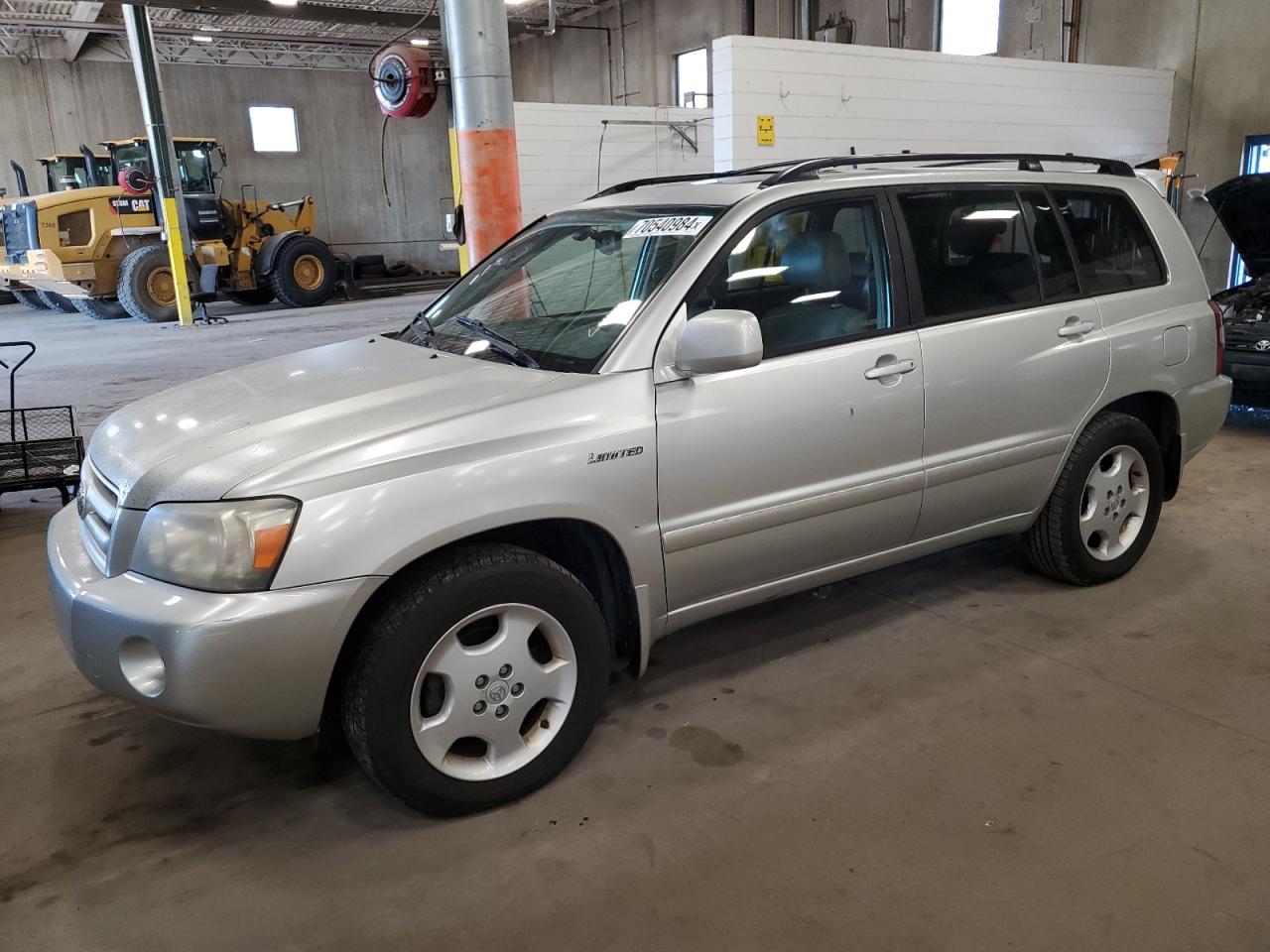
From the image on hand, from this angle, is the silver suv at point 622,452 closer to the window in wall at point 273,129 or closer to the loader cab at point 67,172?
the loader cab at point 67,172

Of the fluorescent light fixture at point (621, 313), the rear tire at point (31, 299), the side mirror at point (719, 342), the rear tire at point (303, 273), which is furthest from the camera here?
the rear tire at point (31, 299)

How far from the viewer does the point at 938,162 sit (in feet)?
11.7

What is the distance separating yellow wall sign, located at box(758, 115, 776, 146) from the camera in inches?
287

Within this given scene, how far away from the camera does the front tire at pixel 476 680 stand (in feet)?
7.49

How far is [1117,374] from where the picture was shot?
3537mm

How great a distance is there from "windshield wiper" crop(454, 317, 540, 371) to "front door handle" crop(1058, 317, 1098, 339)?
1.90 meters

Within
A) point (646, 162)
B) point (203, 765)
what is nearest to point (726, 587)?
point (203, 765)

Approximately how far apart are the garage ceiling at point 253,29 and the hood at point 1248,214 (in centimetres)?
1325

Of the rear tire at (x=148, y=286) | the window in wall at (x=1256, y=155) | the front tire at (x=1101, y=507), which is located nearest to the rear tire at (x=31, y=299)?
the rear tire at (x=148, y=286)

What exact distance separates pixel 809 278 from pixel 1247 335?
15.1 feet

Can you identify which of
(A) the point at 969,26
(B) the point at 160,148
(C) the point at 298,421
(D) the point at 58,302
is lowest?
(D) the point at 58,302

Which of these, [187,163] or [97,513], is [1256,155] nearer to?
[97,513]

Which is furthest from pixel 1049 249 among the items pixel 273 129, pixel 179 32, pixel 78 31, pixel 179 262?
pixel 273 129

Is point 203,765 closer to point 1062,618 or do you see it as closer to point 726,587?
point 726,587
